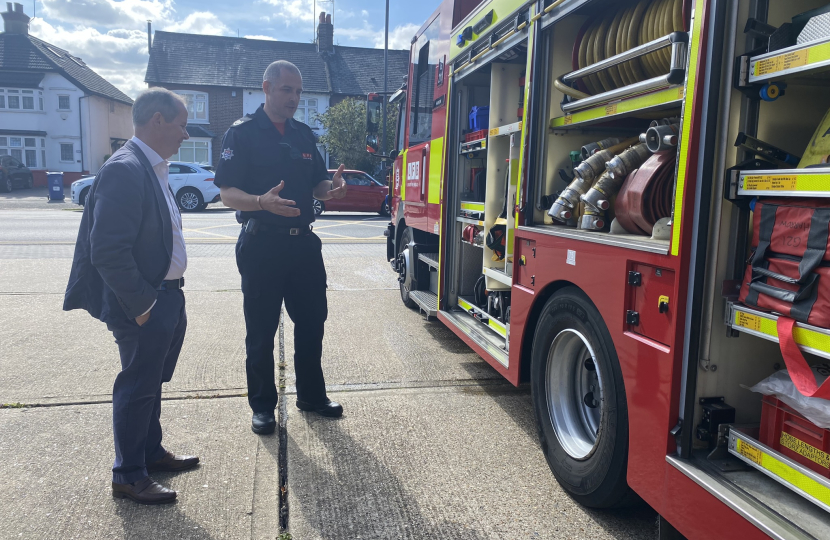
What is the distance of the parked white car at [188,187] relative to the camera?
20.6 metres

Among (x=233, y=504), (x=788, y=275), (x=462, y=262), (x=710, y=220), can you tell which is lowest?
(x=233, y=504)

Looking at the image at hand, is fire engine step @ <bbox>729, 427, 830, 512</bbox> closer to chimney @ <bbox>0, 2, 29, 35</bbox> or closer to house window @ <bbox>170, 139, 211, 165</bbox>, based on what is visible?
house window @ <bbox>170, 139, 211, 165</bbox>

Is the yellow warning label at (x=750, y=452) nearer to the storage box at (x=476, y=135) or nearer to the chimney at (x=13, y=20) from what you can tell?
the storage box at (x=476, y=135)

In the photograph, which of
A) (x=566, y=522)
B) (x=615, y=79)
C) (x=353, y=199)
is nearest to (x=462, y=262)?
(x=615, y=79)

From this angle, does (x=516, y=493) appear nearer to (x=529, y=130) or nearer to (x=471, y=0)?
(x=529, y=130)

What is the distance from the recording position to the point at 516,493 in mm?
3133

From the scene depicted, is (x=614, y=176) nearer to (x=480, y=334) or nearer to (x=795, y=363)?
(x=795, y=363)

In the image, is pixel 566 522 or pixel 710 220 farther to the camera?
pixel 566 522

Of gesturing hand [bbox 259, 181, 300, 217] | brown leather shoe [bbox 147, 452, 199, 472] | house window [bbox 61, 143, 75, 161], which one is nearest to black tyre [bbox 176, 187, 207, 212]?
gesturing hand [bbox 259, 181, 300, 217]

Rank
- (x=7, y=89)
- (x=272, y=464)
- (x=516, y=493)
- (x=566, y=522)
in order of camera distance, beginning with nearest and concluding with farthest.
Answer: (x=566, y=522), (x=516, y=493), (x=272, y=464), (x=7, y=89)

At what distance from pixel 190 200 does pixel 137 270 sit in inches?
769

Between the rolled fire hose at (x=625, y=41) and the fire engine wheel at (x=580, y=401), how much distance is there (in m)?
1.07

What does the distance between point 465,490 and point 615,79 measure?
2187mm

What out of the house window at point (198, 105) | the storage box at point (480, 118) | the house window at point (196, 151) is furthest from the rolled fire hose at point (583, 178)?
the house window at point (198, 105)
